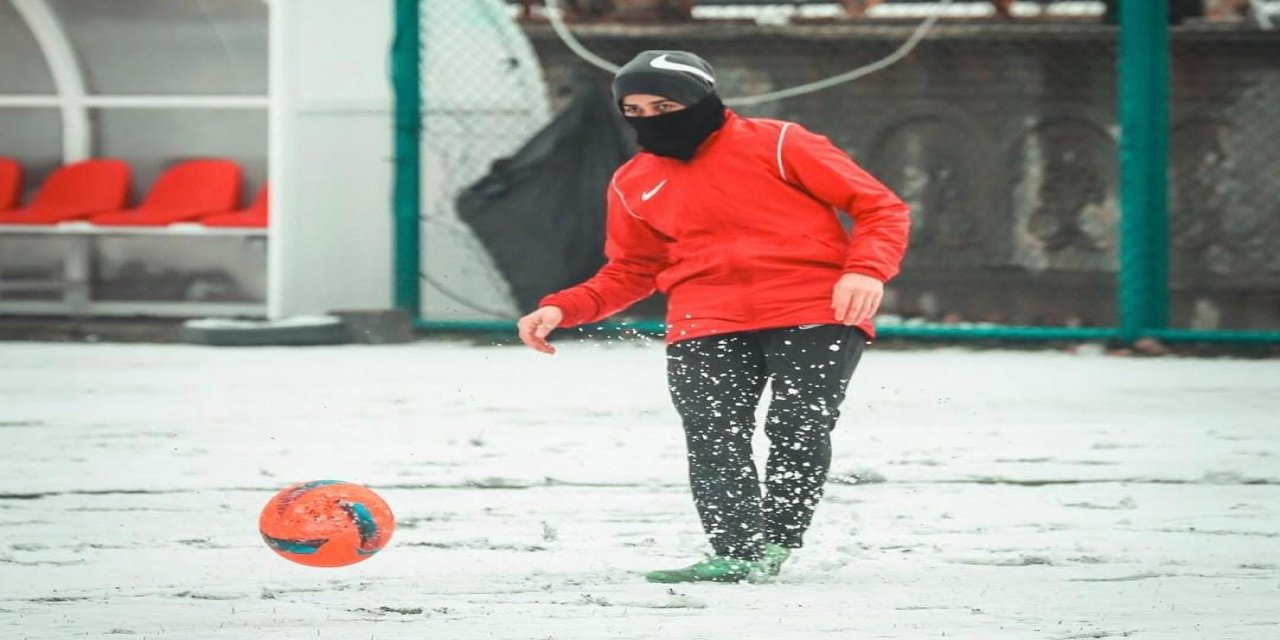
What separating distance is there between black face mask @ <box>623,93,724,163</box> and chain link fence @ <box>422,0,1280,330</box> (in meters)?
7.14

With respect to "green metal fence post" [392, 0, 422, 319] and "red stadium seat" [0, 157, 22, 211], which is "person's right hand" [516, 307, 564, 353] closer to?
"green metal fence post" [392, 0, 422, 319]

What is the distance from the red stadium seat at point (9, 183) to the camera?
42.2 feet

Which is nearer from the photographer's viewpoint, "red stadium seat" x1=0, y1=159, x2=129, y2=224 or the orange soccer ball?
the orange soccer ball

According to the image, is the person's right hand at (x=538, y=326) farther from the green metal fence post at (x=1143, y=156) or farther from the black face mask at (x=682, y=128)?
the green metal fence post at (x=1143, y=156)

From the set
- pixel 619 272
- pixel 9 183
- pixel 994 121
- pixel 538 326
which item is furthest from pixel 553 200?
pixel 538 326

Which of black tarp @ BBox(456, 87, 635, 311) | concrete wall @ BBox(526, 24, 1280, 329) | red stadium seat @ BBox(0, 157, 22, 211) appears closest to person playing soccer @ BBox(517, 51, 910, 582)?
black tarp @ BBox(456, 87, 635, 311)

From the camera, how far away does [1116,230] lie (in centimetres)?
1170

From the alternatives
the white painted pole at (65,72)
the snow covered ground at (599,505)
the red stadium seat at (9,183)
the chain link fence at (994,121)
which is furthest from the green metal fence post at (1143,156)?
the red stadium seat at (9,183)

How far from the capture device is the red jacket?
4.27 meters

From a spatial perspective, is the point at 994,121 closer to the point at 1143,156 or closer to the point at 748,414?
the point at 1143,156

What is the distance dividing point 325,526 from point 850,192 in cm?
135

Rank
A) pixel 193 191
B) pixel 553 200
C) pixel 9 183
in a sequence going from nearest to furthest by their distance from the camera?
pixel 553 200
pixel 193 191
pixel 9 183

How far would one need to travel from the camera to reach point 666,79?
425cm

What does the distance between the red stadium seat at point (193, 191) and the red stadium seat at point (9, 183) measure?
2.65ft
